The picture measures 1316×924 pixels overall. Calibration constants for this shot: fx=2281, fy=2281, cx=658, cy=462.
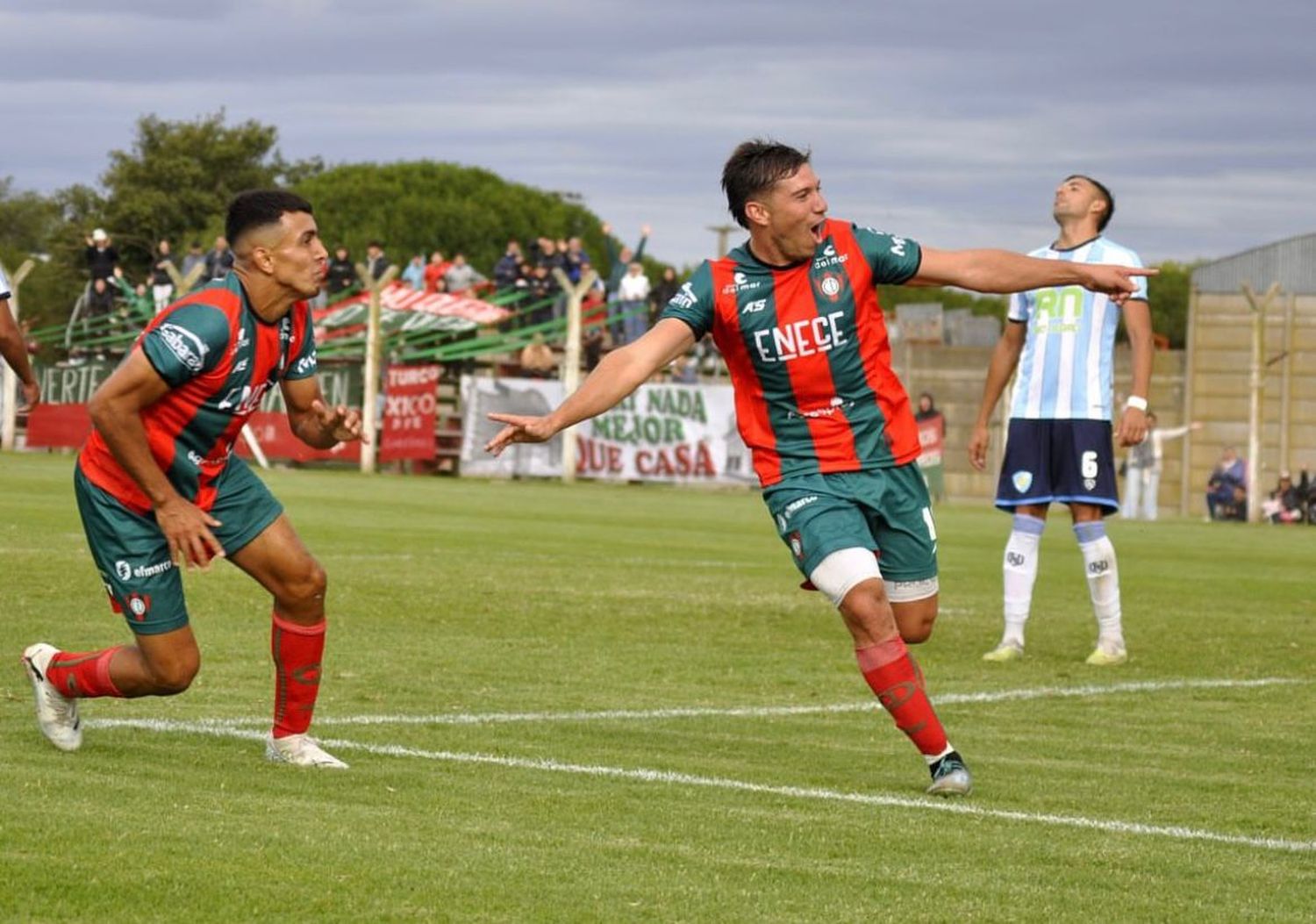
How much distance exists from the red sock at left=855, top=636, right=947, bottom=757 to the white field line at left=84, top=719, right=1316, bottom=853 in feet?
0.93

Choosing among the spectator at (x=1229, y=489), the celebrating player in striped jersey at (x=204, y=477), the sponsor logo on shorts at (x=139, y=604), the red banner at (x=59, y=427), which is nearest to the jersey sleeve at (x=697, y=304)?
the celebrating player in striped jersey at (x=204, y=477)

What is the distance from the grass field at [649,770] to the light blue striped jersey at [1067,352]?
A: 1.38 meters

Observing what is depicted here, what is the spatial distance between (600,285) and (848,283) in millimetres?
36506

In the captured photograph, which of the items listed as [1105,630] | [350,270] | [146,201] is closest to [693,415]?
[350,270]

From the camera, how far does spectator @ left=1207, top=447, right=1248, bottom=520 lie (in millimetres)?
37938

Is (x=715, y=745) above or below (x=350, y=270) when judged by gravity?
below

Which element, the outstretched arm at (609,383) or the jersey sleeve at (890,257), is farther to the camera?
the jersey sleeve at (890,257)

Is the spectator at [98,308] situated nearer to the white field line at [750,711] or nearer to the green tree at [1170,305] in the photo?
the white field line at [750,711]

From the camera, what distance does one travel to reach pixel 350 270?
4447 cm

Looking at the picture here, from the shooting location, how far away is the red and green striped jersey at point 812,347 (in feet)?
25.5

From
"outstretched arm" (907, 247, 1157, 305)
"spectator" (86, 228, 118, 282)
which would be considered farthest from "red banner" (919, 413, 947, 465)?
"outstretched arm" (907, 247, 1157, 305)

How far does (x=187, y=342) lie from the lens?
23.4 feet

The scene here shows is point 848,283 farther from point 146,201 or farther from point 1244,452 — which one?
point 146,201

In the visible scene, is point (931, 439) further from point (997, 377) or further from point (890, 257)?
point (890, 257)
